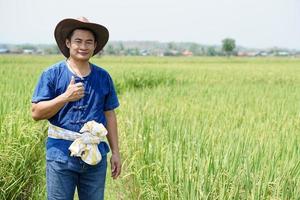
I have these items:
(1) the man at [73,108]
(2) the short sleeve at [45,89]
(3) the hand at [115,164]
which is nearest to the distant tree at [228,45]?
(3) the hand at [115,164]

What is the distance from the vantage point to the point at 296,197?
188 cm

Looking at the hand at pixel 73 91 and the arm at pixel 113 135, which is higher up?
the hand at pixel 73 91

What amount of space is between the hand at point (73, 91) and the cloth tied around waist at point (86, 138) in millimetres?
180

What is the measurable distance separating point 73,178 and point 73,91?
1.67ft

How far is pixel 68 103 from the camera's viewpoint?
77.3 inches

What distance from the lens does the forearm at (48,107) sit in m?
1.84

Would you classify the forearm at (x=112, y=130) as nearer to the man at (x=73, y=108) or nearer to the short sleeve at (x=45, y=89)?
the man at (x=73, y=108)

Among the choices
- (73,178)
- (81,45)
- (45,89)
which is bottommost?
(73,178)

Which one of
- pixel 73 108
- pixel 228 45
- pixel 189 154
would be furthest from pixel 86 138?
pixel 228 45

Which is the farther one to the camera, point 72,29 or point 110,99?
point 110,99

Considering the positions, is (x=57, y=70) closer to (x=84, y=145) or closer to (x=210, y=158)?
(x=84, y=145)

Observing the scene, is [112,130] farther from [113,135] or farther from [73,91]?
[73,91]

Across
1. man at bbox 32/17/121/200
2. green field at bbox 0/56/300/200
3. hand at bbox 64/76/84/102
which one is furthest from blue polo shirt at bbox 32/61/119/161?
green field at bbox 0/56/300/200

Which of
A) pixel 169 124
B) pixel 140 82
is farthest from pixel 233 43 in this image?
pixel 169 124
